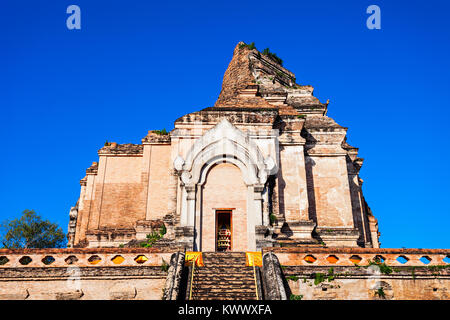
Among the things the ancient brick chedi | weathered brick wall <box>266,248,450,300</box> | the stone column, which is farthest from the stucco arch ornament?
weathered brick wall <box>266,248,450,300</box>

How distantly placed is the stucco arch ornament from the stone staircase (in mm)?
4242

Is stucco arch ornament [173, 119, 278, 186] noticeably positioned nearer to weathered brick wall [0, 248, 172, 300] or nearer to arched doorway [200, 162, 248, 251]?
arched doorway [200, 162, 248, 251]

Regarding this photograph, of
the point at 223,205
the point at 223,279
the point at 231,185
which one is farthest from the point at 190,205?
the point at 223,279

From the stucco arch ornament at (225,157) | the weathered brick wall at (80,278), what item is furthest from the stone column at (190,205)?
the weathered brick wall at (80,278)

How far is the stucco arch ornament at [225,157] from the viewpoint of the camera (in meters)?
16.8

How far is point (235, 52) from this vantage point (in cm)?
2894

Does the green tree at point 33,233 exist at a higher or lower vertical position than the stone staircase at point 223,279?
higher

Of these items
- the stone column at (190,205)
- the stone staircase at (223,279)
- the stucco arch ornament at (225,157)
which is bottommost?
the stone staircase at (223,279)

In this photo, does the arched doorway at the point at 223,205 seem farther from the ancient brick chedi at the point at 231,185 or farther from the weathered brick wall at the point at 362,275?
the weathered brick wall at the point at 362,275

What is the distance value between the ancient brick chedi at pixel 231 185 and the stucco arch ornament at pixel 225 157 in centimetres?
4

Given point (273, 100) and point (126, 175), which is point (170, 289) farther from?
point (273, 100)

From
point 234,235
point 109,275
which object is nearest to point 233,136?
point 234,235

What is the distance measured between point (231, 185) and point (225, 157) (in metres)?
1.21

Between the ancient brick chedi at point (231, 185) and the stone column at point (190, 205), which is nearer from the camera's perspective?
the stone column at point (190, 205)
